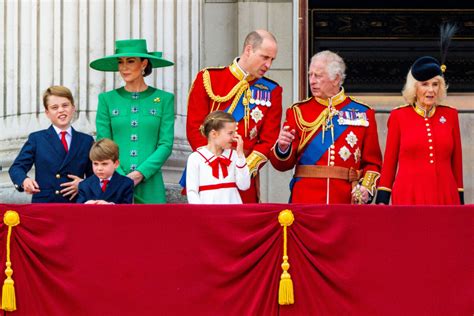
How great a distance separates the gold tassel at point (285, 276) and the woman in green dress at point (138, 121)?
5.01 ft

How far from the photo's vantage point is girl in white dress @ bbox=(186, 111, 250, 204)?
34.0 ft

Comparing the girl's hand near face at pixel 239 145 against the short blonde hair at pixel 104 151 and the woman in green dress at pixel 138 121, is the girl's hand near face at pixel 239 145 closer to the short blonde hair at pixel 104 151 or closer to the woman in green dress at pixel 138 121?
the short blonde hair at pixel 104 151

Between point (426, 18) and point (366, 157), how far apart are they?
276 cm

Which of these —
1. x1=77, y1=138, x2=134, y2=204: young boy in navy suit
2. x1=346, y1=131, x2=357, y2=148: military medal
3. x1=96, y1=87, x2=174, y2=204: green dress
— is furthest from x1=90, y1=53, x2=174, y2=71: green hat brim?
x1=346, y1=131, x2=357, y2=148: military medal

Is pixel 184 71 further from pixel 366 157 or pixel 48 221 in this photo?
pixel 48 221

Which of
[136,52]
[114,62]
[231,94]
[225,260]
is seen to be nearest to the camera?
[225,260]

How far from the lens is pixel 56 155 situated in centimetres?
1096

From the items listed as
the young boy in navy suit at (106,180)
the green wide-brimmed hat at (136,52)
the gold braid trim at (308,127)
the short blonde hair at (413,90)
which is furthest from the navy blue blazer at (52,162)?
the short blonde hair at (413,90)

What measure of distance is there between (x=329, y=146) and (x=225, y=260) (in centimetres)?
140

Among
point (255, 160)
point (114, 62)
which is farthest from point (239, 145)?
point (114, 62)

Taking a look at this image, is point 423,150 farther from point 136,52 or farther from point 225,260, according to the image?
point 136,52

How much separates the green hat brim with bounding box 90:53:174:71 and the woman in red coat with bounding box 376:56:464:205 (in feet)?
5.40

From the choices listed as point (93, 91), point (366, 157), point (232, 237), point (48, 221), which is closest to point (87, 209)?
point (48, 221)

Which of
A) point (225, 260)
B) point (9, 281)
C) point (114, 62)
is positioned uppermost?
point (114, 62)
